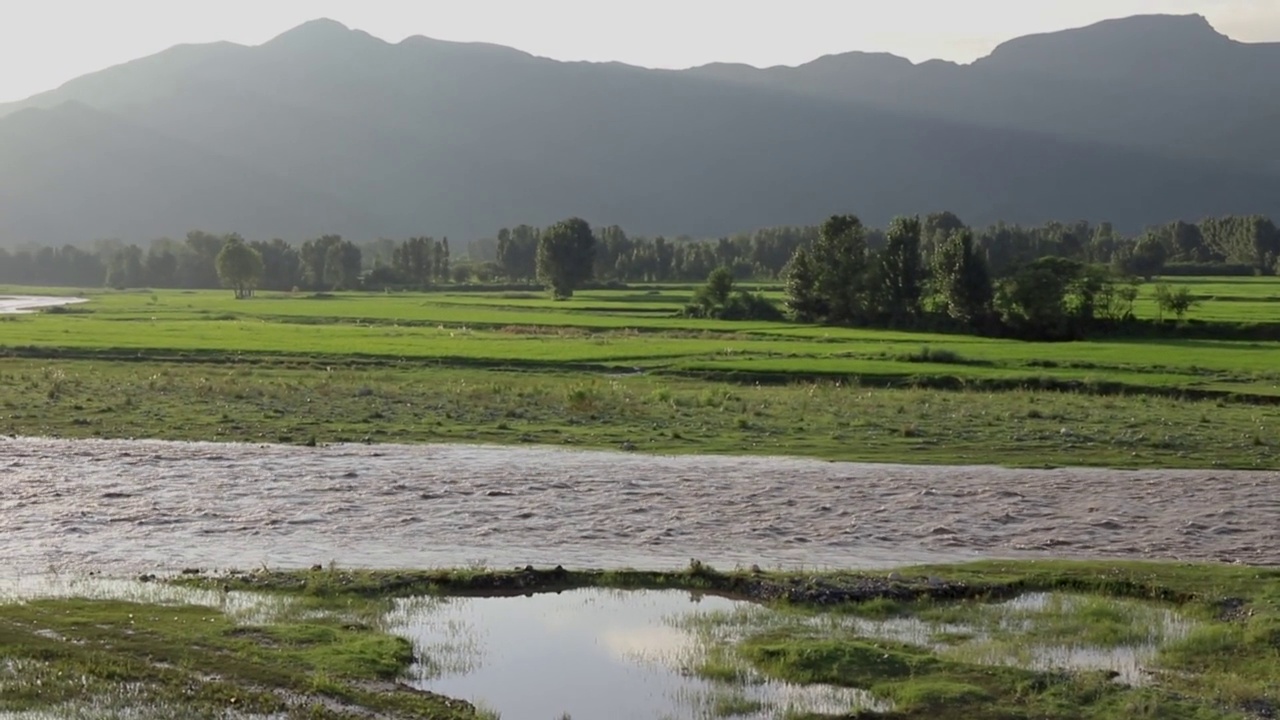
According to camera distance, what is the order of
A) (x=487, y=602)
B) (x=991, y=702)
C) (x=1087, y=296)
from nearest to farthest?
(x=991, y=702) → (x=487, y=602) → (x=1087, y=296)

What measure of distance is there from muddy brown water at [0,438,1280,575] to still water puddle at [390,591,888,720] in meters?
2.58

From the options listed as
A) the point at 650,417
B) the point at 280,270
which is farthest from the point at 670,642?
the point at 280,270

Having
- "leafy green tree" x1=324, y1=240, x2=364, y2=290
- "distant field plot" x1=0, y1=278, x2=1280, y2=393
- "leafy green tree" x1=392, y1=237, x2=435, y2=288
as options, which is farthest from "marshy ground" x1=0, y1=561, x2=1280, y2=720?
"leafy green tree" x1=324, y1=240, x2=364, y2=290

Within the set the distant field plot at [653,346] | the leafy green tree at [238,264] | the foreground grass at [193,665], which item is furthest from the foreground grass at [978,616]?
the leafy green tree at [238,264]

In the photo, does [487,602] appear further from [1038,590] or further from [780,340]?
[780,340]

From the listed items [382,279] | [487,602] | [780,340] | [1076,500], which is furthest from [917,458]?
[382,279]

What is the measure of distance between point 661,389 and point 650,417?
6458 millimetres

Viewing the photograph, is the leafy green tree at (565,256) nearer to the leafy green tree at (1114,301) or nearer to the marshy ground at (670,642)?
the leafy green tree at (1114,301)

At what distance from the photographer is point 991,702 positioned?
13.2 meters

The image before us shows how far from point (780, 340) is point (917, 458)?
45.0 m

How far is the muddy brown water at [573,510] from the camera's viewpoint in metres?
20.8

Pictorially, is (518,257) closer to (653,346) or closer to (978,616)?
(653,346)

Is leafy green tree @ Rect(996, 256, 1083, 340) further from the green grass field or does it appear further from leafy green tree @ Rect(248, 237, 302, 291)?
leafy green tree @ Rect(248, 237, 302, 291)

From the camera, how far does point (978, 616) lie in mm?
16984
